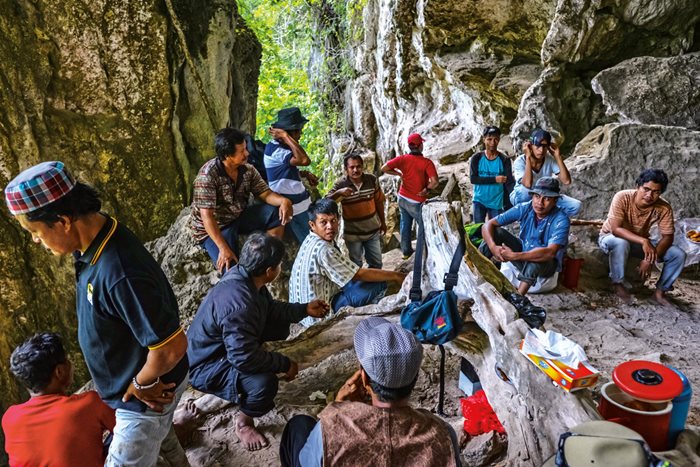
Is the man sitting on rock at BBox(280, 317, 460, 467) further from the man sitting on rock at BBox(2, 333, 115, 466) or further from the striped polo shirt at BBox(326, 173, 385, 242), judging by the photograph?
the striped polo shirt at BBox(326, 173, 385, 242)

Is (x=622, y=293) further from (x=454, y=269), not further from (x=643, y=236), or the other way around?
(x=454, y=269)

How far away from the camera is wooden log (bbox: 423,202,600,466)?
7.32ft

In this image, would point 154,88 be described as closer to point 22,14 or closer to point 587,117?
point 22,14

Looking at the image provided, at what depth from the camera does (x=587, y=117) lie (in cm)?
914

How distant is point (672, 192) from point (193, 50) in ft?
21.6

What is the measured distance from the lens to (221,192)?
4137 millimetres

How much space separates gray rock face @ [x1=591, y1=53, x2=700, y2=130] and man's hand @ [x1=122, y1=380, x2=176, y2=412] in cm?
781

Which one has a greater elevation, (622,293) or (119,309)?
(119,309)

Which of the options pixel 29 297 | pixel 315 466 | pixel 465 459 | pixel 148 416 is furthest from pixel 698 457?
pixel 29 297

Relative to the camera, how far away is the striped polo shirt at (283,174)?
15.7ft

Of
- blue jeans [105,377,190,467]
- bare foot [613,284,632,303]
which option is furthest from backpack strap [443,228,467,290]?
bare foot [613,284,632,303]

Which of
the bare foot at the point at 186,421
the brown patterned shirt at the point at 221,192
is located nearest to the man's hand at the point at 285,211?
the brown patterned shirt at the point at 221,192

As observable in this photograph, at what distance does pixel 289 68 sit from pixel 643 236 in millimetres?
15231

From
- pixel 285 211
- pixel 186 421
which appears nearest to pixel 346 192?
pixel 285 211
